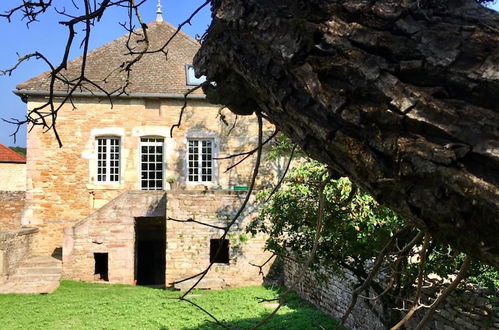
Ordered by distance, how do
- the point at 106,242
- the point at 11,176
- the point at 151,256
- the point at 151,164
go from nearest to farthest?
the point at 106,242 < the point at 151,164 < the point at 151,256 < the point at 11,176

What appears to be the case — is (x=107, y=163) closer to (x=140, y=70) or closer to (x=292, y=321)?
(x=140, y=70)

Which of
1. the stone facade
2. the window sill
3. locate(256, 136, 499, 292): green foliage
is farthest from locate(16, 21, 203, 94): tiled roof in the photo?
locate(256, 136, 499, 292): green foliage

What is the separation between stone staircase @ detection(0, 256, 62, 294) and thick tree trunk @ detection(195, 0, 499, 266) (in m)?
13.1

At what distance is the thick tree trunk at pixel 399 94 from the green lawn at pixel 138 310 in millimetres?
7141

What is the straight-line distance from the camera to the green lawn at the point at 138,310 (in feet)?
30.0

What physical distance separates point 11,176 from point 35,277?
16421 millimetres

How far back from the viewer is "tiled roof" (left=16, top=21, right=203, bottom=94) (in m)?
16.6

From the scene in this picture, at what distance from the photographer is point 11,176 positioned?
27.8 metres

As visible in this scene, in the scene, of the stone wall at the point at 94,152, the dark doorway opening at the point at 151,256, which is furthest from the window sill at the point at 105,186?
the dark doorway opening at the point at 151,256

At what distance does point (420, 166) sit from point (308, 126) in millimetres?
347

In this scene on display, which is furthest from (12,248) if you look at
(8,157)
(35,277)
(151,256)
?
(8,157)

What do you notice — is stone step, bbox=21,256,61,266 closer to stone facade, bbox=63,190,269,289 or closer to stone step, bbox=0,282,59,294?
stone facade, bbox=63,190,269,289

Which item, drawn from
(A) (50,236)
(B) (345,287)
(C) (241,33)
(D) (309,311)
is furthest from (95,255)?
(C) (241,33)

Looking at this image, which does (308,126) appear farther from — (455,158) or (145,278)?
(145,278)
